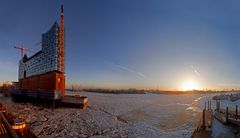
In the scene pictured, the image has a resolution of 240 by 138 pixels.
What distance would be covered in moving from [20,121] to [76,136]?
539cm

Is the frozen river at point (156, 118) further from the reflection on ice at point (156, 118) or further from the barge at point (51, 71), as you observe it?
the barge at point (51, 71)

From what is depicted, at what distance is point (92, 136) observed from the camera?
1566 cm

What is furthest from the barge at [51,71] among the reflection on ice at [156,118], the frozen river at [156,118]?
the reflection on ice at [156,118]

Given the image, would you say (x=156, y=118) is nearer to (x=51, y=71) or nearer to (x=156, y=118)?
(x=156, y=118)

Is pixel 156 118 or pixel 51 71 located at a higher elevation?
pixel 51 71

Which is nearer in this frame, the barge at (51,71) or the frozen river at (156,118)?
the frozen river at (156,118)

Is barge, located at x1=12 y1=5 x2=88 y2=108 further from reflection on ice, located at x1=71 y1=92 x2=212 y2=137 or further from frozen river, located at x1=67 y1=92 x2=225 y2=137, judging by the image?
reflection on ice, located at x1=71 y1=92 x2=212 y2=137

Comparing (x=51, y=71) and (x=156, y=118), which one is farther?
(x=51, y=71)

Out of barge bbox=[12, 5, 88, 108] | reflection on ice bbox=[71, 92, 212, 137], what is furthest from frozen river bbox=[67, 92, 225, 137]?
barge bbox=[12, 5, 88, 108]

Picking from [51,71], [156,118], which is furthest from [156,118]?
[51,71]

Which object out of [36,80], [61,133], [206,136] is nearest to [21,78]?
[36,80]

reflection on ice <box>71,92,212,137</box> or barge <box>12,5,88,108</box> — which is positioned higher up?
barge <box>12,5,88,108</box>

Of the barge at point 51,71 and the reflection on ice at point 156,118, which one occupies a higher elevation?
the barge at point 51,71

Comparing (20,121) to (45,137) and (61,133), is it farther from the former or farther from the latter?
(61,133)
